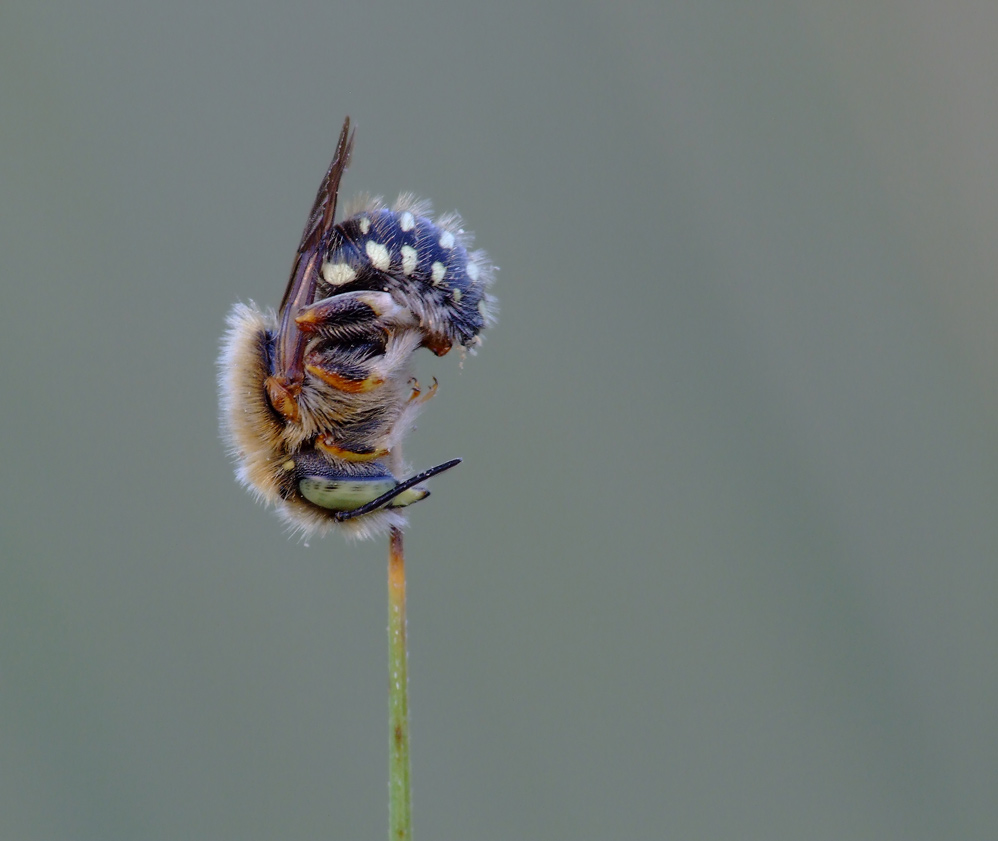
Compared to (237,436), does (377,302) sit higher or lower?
higher

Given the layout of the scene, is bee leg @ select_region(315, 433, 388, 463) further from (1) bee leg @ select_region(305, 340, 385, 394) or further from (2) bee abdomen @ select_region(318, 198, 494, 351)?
(2) bee abdomen @ select_region(318, 198, 494, 351)

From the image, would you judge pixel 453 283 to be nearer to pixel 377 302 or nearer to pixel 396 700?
pixel 377 302

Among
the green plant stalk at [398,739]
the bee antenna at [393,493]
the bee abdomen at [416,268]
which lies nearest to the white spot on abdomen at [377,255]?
the bee abdomen at [416,268]

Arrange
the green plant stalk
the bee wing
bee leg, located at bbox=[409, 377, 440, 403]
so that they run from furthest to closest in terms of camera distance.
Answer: bee leg, located at bbox=[409, 377, 440, 403] < the bee wing < the green plant stalk

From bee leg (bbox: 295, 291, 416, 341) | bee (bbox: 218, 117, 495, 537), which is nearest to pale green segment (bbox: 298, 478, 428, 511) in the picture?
bee (bbox: 218, 117, 495, 537)

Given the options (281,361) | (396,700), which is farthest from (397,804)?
(281,361)

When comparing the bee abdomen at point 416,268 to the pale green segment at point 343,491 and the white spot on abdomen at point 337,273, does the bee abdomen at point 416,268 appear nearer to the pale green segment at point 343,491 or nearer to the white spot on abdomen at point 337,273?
the white spot on abdomen at point 337,273
